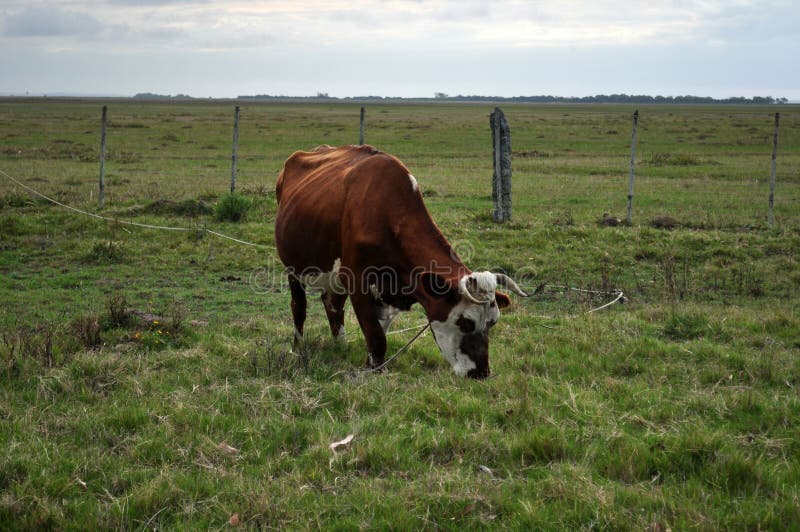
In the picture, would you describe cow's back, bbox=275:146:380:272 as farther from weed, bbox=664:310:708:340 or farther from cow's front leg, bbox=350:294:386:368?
weed, bbox=664:310:708:340

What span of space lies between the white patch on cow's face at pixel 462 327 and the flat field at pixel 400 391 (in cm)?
18

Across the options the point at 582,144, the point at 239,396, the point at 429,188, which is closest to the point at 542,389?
the point at 239,396

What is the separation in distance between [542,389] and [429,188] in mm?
14134

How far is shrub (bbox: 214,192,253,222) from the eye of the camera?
47.5 feet

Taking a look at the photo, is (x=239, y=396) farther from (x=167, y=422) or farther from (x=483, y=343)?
(x=483, y=343)

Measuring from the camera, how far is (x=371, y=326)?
6621 millimetres

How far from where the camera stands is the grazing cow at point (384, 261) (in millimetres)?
6016

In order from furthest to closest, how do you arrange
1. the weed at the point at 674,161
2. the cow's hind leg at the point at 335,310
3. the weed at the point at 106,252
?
the weed at the point at 674,161, the weed at the point at 106,252, the cow's hind leg at the point at 335,310

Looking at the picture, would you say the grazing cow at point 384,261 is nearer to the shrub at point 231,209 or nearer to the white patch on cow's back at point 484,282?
the white patch on cow's back at point 484,282

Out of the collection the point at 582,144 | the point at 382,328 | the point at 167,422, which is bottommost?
the point at 167,422

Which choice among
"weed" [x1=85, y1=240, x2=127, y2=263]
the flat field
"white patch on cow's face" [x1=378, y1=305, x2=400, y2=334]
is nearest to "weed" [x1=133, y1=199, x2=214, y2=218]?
the flat field

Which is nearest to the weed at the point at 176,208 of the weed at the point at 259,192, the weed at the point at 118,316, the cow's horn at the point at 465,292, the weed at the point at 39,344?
the weed at the point at 259,192

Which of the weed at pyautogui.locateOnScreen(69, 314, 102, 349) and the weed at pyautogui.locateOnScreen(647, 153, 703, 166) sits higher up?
the weed at pyautogui.locateOnScreen(647, 153, 703, 166)

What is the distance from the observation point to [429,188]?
780 inches
